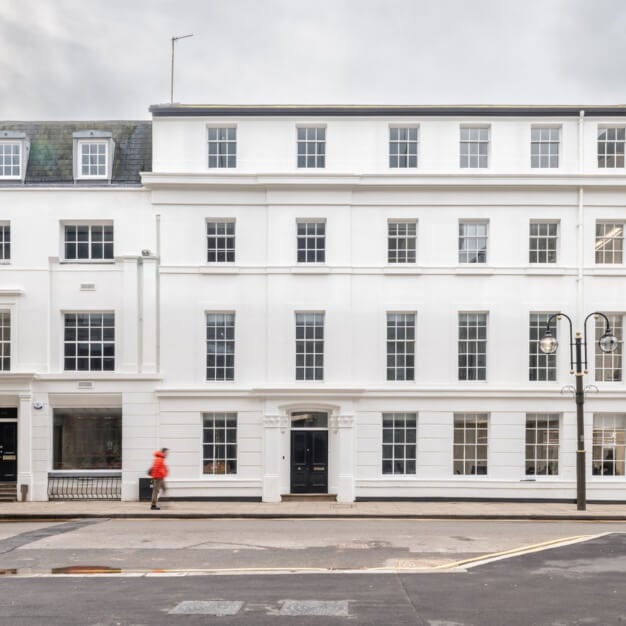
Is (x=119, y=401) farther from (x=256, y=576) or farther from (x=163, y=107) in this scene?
(x=256, y=576)

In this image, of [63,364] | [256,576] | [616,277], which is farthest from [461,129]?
[256,576]

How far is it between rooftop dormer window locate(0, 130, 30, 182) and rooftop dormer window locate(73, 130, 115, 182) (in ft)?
5.83

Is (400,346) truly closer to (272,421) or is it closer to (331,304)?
(331,304)

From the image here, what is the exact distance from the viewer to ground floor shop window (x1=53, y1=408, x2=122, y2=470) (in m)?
24.3

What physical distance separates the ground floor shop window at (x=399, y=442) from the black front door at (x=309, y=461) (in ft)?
6.58

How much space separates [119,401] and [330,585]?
14060 mm

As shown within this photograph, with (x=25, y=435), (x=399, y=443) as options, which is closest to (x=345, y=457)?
(x=399, y=443)

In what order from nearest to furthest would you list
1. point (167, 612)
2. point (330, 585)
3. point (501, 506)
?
point (167, 612) → point (330, 585) → point (501, 506)

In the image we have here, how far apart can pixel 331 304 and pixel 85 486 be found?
998cm

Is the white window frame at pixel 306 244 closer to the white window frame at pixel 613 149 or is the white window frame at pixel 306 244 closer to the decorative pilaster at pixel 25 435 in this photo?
the white window frame at pixel 613 149

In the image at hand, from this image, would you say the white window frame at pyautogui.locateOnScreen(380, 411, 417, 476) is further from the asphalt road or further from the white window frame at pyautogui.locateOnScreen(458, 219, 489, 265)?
the white window frame at pyautogui.locateOnScreen(458, 219, 489, 265)

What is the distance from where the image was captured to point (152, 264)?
24359 millimetres

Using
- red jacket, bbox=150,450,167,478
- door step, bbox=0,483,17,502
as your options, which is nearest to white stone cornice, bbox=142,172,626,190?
red jacket, bbox=150,450,167,478

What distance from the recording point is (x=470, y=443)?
24.2 m
